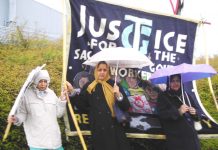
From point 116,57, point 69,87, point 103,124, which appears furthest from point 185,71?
point 69,87

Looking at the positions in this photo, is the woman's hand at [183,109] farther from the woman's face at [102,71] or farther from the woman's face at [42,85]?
the woman's face at [42,85]

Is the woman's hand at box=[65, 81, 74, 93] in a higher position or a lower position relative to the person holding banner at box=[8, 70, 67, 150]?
higher

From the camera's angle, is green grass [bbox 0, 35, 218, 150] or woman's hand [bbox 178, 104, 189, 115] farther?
green grass [bbox 0, 35, 218, 150]

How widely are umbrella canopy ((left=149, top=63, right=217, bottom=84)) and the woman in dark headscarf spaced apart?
14 cm

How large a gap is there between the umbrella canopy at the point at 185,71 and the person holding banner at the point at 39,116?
1.36 meters

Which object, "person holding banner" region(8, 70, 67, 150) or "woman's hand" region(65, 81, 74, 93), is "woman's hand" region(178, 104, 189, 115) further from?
"person holding banner" region(8, 70, 67, 150)

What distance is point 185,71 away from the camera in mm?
4621

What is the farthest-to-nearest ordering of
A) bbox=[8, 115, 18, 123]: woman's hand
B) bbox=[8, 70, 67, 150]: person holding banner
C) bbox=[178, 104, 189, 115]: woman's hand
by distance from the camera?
bbox=[178, 104, 189, 115]: woman's hand, bbox=[8, 70, 67, 150]: person holding banner, bbox=[8, 115, 18, 123]: woman's hand

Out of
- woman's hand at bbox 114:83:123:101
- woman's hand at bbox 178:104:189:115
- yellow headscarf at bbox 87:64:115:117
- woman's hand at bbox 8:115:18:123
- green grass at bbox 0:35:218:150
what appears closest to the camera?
woman's hand at bbox 8:115:18:123

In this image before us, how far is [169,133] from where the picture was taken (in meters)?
4.85

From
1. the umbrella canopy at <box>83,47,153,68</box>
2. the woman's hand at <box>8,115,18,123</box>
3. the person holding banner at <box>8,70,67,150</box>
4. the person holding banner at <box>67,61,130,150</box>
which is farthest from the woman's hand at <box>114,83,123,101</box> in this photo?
the woman's hand at <box>8,115,18,123</box>

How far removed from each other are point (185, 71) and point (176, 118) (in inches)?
21.9

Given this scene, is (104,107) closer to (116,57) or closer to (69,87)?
(69,87)

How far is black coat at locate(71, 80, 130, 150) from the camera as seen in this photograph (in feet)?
14.8
